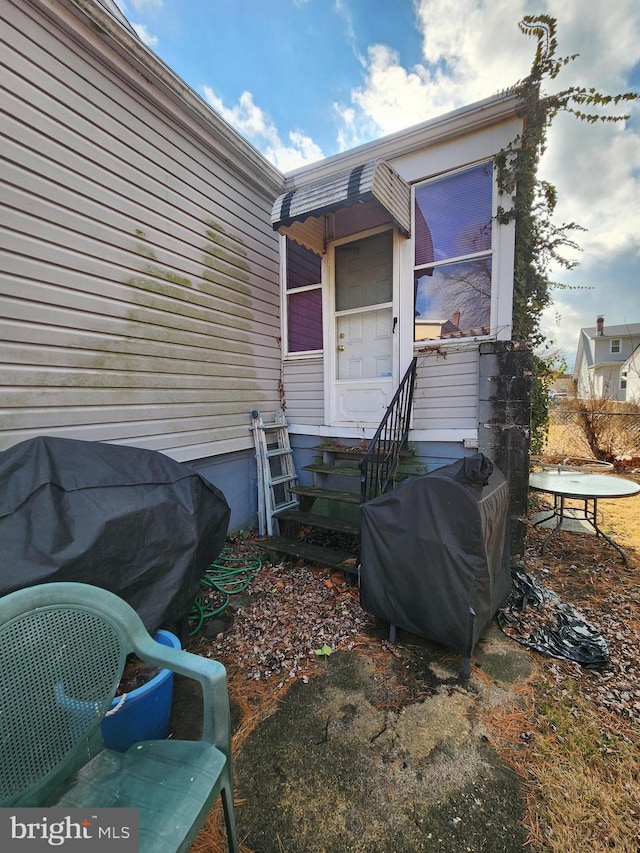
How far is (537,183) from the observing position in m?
3.31

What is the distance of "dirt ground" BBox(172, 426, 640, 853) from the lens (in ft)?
4.36

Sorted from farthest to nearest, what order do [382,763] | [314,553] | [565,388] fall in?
1. [565,388]
2. [314,553]
3. [382,763]

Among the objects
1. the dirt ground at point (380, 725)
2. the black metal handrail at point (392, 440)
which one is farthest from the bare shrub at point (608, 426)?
the black metal handrail at point (392, 440)

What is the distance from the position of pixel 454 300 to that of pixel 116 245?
313 cm

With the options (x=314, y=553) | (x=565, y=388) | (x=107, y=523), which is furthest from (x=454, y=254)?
(x=565, y=388)

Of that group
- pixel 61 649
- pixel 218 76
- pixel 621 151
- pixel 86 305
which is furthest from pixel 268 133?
pixel 61 649

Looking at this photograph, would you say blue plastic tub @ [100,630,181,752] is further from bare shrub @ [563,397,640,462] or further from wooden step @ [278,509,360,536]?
bare shrub @ [563,397,640,462]

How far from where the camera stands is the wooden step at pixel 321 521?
10.5 ft

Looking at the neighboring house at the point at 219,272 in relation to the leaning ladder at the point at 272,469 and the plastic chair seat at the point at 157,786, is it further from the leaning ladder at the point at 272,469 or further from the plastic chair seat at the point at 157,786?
the plastic chair seat at the point at 157,786

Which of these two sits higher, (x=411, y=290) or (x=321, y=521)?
(x=411, y=290)

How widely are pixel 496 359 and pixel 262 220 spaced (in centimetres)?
323

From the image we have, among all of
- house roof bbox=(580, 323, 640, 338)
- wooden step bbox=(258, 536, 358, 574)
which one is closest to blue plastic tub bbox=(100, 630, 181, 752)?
wooden step bbox=(258, 536, 358, 574)

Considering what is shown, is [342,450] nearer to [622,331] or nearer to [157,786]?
[157,786]

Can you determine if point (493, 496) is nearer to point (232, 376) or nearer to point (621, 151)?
point (232, 376)
